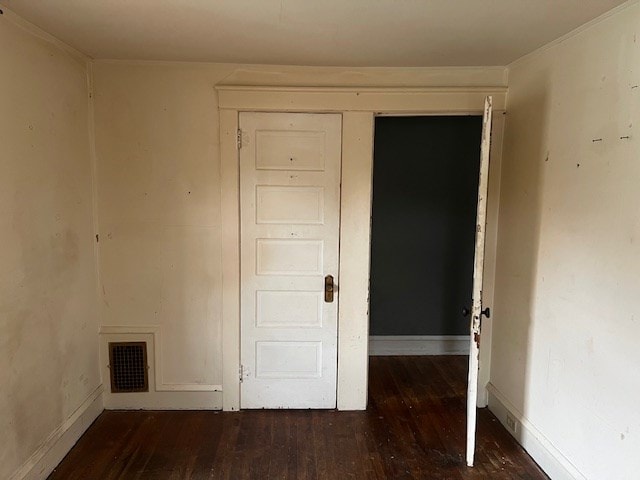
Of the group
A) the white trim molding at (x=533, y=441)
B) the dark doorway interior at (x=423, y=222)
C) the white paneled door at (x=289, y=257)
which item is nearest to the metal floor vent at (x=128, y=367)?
the white paneled door at (x=289, y=257)

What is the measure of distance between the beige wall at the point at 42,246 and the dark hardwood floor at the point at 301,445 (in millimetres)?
348

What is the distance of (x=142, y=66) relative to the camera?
2.63m

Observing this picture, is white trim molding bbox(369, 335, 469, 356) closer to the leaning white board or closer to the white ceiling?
the leaning white board

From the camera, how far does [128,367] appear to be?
2836 mm

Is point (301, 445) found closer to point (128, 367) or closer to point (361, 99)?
point (128, 367)

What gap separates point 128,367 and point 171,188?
1.25m

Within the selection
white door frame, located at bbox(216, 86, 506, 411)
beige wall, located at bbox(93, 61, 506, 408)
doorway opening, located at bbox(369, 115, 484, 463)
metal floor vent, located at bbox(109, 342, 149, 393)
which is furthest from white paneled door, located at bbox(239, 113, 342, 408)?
doorway opening, located at bbox(369, 115, 484, 463)

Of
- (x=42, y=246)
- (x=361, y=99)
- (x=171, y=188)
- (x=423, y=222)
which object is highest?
(x=361, y=99)

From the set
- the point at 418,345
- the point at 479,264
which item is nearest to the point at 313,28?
the point at 479,264

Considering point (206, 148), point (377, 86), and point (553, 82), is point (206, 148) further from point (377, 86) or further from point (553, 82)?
point (553, 82)

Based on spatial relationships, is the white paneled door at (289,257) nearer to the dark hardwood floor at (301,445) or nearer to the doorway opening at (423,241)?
the dark hardwood floor at (301,445)

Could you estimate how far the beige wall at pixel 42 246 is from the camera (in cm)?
190

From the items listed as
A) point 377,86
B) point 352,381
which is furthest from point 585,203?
point 352,381

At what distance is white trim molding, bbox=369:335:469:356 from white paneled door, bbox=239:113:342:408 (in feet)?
3.73
